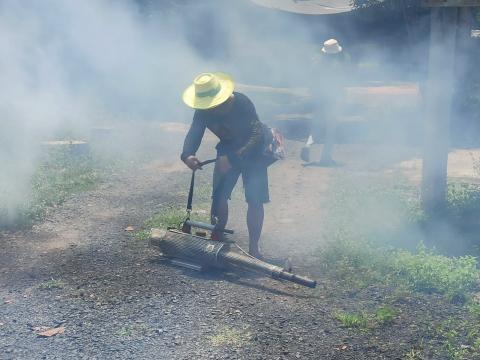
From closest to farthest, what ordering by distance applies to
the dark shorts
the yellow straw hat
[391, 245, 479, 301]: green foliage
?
[391, 245, 479, 301]: green foliage, the yellow straw hat, the dark shorts

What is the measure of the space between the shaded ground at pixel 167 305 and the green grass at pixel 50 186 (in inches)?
8.2

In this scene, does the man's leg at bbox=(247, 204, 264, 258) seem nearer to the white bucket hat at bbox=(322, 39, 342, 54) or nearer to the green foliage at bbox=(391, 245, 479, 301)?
the green foliage at bbox=(391, 245, 479, 301)

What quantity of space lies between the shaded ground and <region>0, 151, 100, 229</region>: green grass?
0.68 feet

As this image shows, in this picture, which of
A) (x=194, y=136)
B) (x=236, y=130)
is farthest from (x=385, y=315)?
(x=194, y=136)

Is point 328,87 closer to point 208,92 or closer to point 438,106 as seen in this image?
point 438,106

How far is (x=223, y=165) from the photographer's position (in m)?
5.48

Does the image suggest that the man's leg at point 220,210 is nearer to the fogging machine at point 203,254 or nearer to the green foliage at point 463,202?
the fogging machine at point 203,254

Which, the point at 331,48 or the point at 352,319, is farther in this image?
the point at 331,48

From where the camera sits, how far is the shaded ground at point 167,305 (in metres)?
4.09

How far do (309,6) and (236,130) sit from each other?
12631 millimetres

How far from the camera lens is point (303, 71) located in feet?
50.9

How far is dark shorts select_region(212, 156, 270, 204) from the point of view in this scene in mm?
5578

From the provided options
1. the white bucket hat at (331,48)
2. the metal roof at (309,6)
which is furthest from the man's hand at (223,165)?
the metal roof at (309,6)

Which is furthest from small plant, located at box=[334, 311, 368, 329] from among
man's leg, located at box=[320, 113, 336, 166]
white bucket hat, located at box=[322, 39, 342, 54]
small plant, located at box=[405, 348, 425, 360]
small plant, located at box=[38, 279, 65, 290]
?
white bucket hat, located at box=[322, 39, 342, 54]
